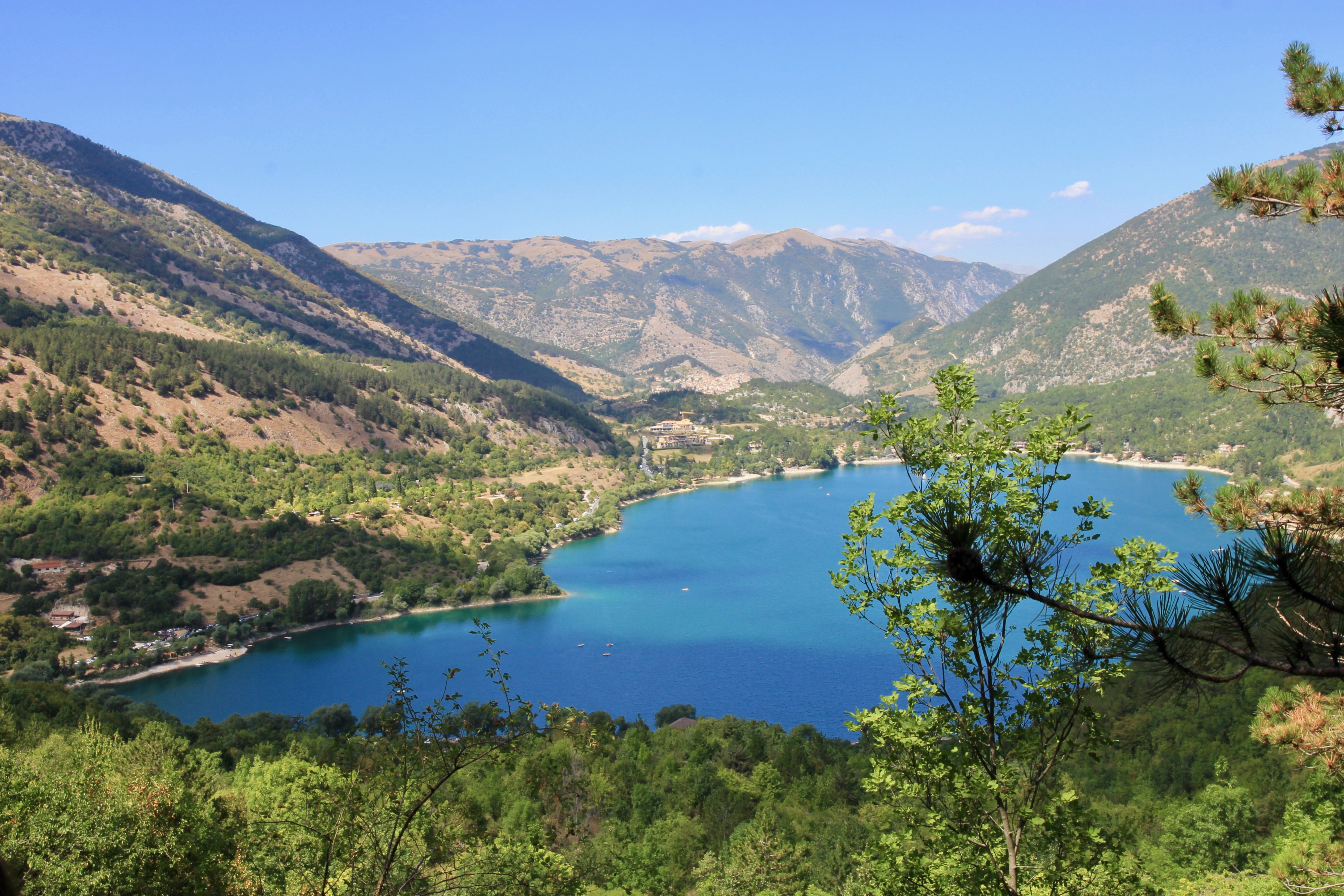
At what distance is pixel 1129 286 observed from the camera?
163750 millimetres

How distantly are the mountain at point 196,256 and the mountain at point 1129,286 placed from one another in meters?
86.0

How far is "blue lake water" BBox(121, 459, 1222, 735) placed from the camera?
3703cm

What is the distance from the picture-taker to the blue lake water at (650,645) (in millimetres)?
37031

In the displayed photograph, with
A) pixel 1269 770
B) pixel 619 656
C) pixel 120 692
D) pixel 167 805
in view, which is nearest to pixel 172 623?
pixel 120 692

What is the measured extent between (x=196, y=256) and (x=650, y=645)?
365 feet

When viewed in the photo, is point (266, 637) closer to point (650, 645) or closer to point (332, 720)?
point (332, 720)

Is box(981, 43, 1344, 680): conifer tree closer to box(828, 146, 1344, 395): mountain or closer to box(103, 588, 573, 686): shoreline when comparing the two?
box(103, 588, 573, 686): shoreline

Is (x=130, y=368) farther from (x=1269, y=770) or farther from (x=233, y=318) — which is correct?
(x=1269, y=770)

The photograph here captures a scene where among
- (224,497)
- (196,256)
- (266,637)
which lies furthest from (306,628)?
(196,256)

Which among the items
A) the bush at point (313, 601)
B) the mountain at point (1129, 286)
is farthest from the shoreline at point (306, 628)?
the mountain at point (1129, 286)

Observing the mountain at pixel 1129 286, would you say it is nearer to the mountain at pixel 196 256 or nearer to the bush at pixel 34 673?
the mountain at pixel 196 256

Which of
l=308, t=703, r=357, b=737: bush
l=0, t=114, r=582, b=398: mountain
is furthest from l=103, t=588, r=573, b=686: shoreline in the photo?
l=0, t=114, r=582, b=398: mountain

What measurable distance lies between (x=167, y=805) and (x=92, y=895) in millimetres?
1192

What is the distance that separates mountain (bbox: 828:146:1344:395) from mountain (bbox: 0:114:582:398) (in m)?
86.0
